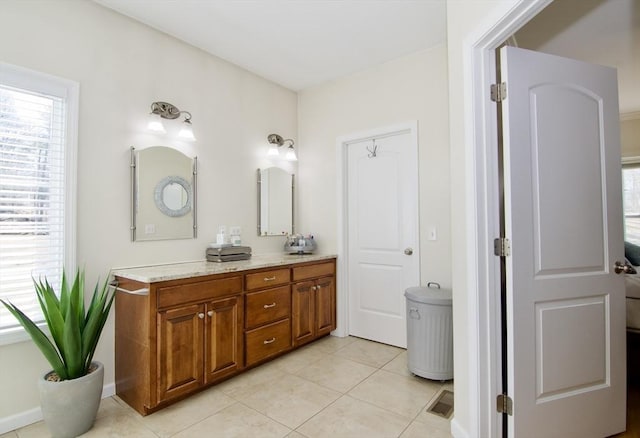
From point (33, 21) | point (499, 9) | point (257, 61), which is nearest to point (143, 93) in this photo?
point (33, 21)

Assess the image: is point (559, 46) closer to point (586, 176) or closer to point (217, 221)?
point (586, 176)

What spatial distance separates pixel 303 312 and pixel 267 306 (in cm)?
49

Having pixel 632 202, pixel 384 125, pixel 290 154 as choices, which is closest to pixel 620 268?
pixel 384 125

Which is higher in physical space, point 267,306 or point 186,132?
Result: point 186,132

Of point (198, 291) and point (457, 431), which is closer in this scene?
point (457, 431)

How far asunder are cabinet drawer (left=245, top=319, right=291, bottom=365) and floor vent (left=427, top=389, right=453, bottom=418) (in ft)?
4.27

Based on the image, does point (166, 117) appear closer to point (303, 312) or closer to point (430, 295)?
point (303, 312)

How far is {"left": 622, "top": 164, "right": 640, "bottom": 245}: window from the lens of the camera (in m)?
4.82

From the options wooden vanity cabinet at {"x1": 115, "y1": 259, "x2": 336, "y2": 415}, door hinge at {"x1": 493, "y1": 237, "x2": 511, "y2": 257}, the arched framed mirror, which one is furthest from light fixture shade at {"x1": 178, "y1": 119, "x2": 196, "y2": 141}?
door hinge at {"x1": 493, "y1": 237, "x2": 511, "y2": 257}

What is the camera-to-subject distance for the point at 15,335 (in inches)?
77.4

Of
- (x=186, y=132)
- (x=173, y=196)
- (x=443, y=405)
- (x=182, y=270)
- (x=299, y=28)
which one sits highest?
(x=299, y=28)

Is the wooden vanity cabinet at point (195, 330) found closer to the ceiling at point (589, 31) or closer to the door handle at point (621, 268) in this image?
the door handle at point (621, 268)

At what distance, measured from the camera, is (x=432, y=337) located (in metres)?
2.50

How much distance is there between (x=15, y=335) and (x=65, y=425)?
24.4 inches
